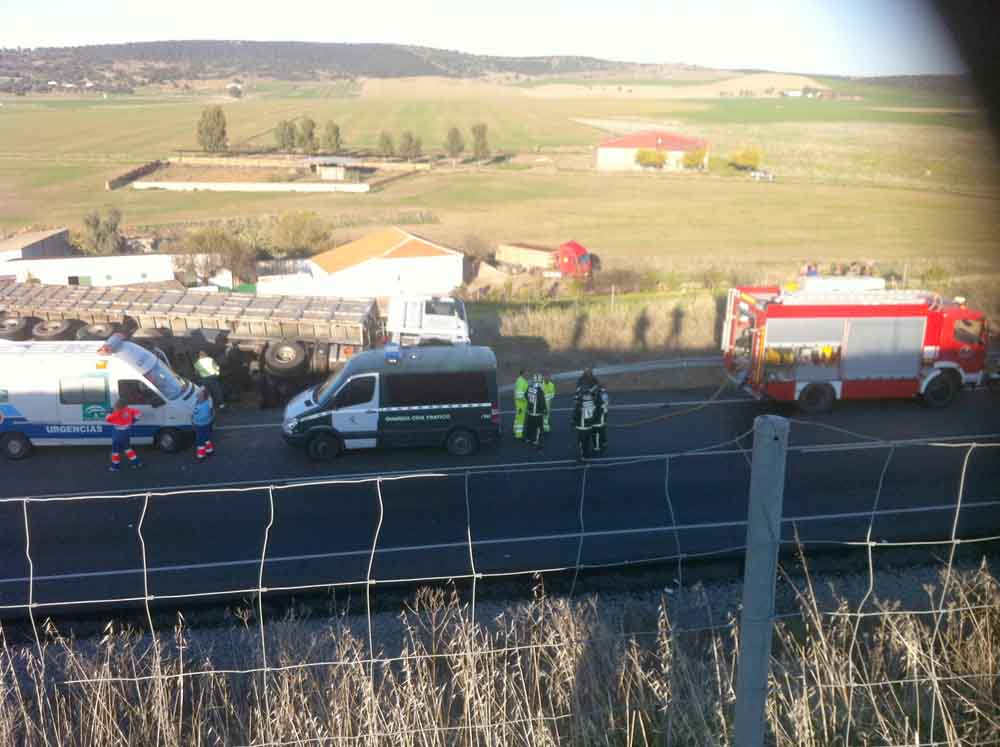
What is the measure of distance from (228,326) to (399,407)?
583 centimetres

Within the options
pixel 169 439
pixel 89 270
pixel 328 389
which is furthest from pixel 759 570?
pixel 89 270

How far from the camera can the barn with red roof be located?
7431 cm

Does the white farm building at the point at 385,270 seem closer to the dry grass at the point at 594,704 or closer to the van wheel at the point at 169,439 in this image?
the van wheel at the point at 169,439

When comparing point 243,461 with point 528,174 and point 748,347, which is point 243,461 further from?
point 528,174

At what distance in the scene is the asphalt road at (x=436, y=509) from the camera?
9.27m

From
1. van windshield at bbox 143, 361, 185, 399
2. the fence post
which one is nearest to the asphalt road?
van windshield at bbox 143, 361, 185, 399

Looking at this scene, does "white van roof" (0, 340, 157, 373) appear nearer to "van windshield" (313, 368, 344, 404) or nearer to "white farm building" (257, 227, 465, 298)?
"van windshield" (313, 368, 344, 404)

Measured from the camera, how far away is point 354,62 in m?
153

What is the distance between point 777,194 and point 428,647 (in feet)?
190

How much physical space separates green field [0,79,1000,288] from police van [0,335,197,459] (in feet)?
58.3

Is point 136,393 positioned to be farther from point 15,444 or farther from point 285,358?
point 285,358

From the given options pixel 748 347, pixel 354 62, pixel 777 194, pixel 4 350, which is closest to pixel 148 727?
pixel 4 350

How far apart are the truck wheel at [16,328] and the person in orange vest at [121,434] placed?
642cm

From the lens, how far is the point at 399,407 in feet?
42.0
